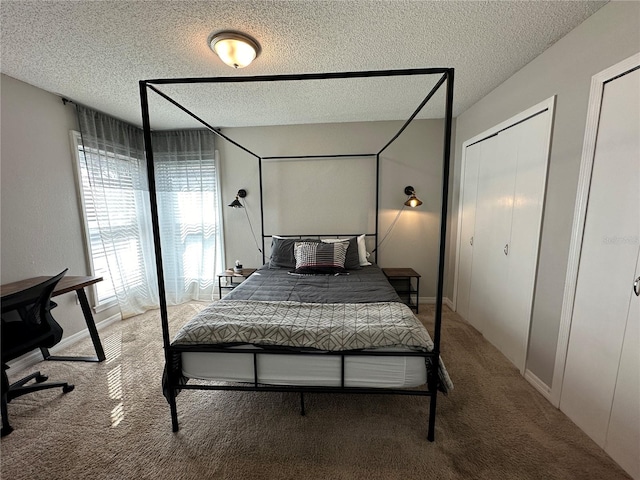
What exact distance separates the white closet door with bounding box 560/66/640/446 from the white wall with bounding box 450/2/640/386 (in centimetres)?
14

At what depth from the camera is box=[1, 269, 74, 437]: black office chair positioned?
5.31ft

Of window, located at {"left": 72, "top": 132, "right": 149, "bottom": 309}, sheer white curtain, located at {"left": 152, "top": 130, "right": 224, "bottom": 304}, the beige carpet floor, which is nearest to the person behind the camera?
the beige carpet floor

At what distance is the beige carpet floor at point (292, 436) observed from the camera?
133 cm

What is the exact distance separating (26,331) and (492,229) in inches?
151

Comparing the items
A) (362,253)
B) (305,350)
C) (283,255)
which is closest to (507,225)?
(362,253)

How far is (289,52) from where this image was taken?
6.00ft

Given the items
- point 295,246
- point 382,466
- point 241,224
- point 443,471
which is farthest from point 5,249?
point 443,471

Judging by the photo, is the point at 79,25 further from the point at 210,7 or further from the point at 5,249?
the point at 5,249

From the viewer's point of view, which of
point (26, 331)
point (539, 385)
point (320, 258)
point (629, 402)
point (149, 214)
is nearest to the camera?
point (629, 402)

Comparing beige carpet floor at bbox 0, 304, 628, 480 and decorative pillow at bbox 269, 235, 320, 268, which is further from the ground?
decorative pillow at bbox 269, 235, 320, 268

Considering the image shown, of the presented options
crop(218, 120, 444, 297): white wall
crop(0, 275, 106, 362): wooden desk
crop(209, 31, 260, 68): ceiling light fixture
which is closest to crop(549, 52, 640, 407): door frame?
crop(218, 120, 444, 297): white wall

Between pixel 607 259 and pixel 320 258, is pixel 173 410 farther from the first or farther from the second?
pixel 607 259

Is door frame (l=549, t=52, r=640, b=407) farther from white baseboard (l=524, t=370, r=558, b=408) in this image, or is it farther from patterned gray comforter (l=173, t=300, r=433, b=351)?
patterned gray comforter (l=173, t=300, r=433, b=351)

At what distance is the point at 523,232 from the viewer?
205cm
